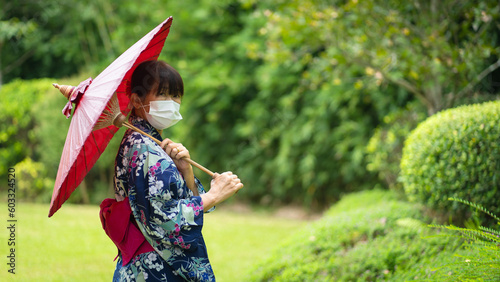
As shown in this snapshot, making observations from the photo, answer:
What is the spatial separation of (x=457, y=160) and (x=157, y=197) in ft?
10.00

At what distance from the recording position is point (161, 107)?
2.40 m

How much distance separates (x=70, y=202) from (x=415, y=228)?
8.87 meters

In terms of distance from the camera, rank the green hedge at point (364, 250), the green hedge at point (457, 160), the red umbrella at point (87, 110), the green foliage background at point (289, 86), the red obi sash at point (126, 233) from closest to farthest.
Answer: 1. the red umbrella at point (87, 110)
2. the red obi sash at point (126, 233)
3. the green hedge at point (364, 250)
4. the green hedge at point (457, 160)
5. the green foliage background at point (289, 86)

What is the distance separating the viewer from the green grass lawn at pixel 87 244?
5.44 meters

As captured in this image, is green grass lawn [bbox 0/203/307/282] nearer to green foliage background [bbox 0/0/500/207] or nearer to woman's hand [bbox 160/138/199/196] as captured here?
green foliage background [bbox 0/0/500/207]

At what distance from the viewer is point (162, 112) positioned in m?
2.41

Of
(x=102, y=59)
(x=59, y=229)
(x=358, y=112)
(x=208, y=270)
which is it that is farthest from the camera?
(x=102, y=59)

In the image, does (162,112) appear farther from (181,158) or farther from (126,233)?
(126,233)

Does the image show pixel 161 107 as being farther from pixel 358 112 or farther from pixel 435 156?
pixel 358 112

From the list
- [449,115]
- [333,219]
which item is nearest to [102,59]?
[333,219]

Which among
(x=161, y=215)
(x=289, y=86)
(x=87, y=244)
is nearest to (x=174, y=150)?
(x=161, y=215)

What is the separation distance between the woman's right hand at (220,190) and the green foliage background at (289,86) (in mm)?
4005

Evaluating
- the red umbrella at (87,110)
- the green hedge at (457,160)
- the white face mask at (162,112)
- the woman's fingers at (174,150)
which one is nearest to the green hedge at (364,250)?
the green hedge at (457,160)

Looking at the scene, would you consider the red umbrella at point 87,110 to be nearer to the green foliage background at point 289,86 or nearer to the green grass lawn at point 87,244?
the green grass lawn at point 87,244
